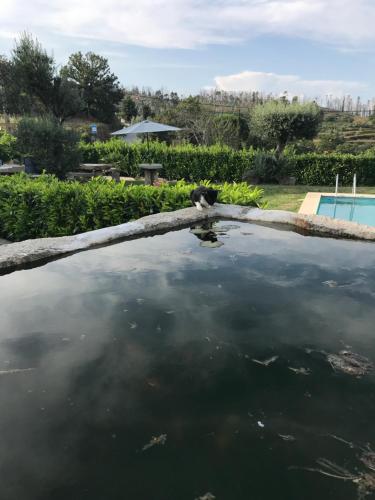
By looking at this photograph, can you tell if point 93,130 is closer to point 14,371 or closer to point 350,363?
point 14,371

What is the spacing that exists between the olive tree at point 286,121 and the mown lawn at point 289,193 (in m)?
3.13

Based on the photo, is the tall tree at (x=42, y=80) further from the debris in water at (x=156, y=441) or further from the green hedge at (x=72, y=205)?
the debris in water at (x=156, y=441)

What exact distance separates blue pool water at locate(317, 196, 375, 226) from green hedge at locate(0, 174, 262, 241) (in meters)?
6.85

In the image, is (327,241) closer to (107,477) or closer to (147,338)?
(147,338)

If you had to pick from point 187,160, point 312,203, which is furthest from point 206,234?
point 187,160

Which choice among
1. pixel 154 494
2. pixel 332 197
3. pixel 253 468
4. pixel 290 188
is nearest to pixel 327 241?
pixel 253 468

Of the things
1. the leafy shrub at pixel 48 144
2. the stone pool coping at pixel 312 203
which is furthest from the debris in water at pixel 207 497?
the leafy shrub at pixel 48 144

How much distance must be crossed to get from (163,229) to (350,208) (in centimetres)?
954

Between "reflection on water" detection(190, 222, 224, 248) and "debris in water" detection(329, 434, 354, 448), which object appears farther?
"reflection on water" detection(190, 222, 224, 248)

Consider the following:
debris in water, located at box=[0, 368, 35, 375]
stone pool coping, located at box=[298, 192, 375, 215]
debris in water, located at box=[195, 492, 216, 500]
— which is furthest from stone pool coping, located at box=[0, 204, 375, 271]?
stone pool coping, located at box=[298, 192, 375, 215]

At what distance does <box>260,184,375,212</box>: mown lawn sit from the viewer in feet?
41.4

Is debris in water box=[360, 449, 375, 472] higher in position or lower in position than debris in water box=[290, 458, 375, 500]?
higher

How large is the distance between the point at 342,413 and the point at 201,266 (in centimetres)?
273

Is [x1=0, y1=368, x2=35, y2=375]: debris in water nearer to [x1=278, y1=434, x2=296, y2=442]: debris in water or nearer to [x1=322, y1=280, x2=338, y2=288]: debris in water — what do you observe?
[x1=278, y1=434, x2=296, y2=442]: debris in water
